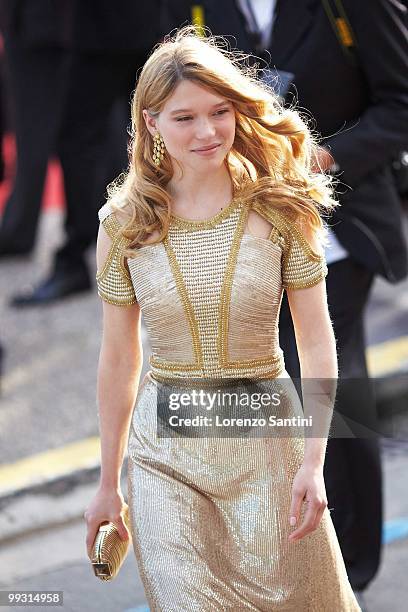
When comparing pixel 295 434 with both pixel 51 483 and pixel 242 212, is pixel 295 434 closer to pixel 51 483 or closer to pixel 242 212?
pixel 242 212

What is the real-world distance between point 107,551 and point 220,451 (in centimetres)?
34

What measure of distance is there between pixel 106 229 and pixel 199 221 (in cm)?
21

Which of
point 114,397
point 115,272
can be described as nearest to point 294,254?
point 115,272

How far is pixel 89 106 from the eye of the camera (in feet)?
21.0

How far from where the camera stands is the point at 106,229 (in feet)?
9.21

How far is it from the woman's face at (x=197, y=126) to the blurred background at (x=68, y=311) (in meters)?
1.10

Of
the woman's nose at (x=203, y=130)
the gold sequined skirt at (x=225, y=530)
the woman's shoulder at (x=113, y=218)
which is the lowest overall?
the gold sequined skirt at (x=225, y=530)

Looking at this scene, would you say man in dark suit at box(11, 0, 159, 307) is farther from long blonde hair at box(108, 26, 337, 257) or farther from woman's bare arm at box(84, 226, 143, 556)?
woman's bare arm at box(84, 226, 143, 556)

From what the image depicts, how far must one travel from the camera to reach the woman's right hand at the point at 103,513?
2896mm

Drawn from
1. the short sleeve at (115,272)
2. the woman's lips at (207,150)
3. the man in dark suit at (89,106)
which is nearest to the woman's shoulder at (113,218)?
the short sleeve at (115,272)

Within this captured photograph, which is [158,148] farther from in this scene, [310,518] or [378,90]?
[378,90]

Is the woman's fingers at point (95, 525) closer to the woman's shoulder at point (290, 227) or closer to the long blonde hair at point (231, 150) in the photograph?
the long blonde hair at point (231, 150)

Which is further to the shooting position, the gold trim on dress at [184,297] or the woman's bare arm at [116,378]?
the woman's bare arm at [116,378]

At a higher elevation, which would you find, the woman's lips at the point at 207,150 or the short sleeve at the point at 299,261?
the woman's lips at the point at 207,150
